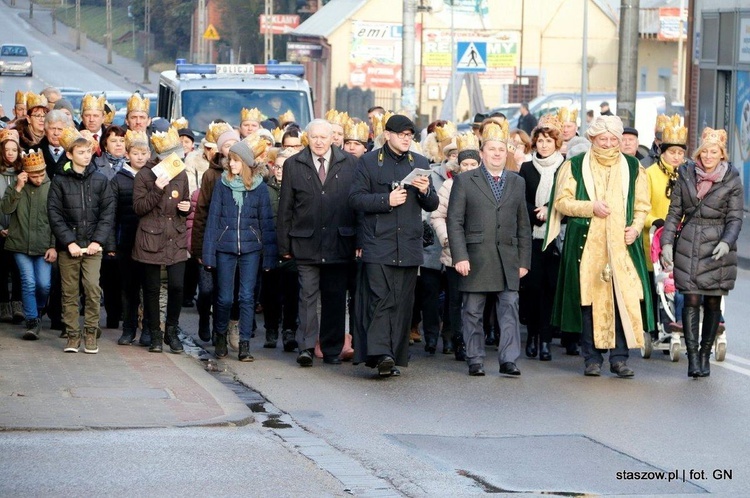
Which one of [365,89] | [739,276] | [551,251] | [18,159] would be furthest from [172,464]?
[365,89]

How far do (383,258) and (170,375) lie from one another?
5.80 feet

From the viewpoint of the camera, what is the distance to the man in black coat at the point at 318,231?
12.1 metres

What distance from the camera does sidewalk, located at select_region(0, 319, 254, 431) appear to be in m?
9.28

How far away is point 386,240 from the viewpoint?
11.6 m

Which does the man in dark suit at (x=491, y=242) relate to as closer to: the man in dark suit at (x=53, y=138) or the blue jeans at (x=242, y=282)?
the blue jeans at (x=242, y=282)

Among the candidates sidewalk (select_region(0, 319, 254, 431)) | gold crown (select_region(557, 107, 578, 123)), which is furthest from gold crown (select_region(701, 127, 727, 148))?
sidewalk (select_region(0, 319, 254, 431))

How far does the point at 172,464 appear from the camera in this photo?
26.5 ft

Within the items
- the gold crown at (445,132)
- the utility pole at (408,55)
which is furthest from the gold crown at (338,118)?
the utility pole at (408,55)

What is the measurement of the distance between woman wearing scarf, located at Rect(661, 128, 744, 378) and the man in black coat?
2458 millimetres

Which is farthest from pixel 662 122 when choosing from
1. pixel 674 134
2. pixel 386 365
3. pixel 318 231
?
pixel 386 365

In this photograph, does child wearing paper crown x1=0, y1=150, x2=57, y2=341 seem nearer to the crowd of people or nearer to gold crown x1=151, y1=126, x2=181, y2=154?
the crowd of people

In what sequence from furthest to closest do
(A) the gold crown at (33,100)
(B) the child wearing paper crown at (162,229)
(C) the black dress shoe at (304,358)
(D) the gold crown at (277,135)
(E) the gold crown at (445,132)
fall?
(D) the gold crown at (277,135)
(A) the gold crown at (33,100)
(E) the gold crown at (445,132)
(B) the child wearing paper crown at (162,229)
(C) the black dress shoe at (304,358)

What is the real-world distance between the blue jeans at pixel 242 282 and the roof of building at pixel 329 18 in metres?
48.2

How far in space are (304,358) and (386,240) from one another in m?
1.17
